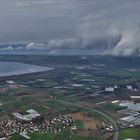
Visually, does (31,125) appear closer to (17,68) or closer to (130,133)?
(130,133)

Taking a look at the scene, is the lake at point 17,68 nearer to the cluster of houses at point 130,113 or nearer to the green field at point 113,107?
the cluster of houses at point 130,113

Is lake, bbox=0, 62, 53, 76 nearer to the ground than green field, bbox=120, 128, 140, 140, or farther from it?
farther from it

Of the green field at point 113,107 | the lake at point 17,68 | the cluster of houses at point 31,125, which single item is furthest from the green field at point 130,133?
the lake at point 17,68

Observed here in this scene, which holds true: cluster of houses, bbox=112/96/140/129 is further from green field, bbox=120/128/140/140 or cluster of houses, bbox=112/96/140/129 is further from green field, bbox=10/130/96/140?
green field, bbox=10/130/96/140

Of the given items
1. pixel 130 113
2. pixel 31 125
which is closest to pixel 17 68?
pixel 130 113

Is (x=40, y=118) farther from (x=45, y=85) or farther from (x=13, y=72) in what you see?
(x=13, y=72)

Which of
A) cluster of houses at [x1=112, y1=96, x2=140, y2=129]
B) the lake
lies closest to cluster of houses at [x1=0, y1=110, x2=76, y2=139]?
cluster of houses at [x1=112, y1=96, x2=140, y2=129]

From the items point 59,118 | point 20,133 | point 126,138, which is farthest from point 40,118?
point 126,138
